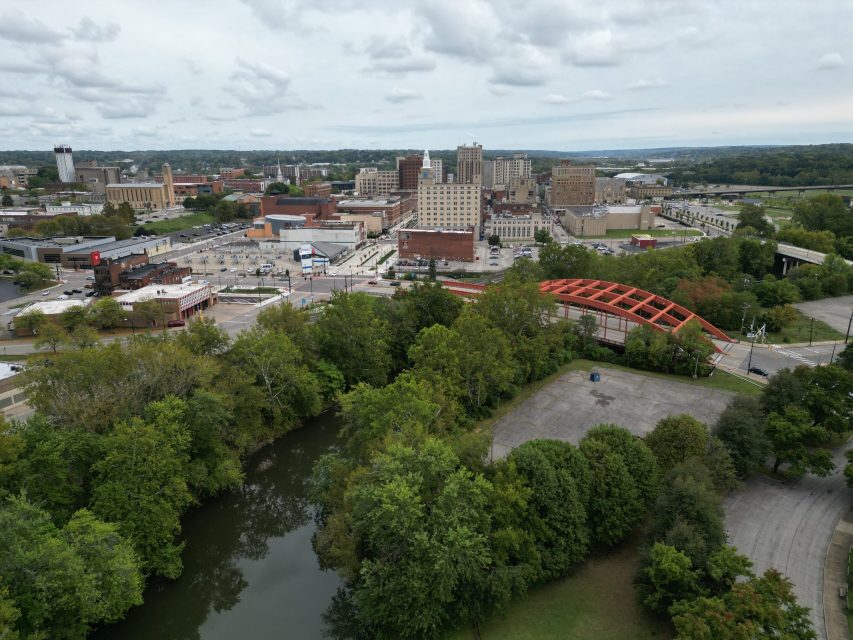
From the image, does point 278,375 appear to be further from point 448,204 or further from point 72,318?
point 448,204

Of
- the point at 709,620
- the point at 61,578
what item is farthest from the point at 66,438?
the point at 709,620

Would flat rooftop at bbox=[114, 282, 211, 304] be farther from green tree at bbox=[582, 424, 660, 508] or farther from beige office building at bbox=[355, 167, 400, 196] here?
beige office building at bbox=[355, 167, 400, 196]

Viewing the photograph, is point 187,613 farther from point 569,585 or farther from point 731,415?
point 731,415

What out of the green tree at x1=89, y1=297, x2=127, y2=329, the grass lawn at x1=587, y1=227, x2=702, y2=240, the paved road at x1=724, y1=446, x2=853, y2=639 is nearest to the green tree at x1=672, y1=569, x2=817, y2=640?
the paved road at x1=724, y1=446, x2=853, y2=639

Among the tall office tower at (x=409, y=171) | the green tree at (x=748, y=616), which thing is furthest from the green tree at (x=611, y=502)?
the tall office tower at (x=409, y=171)

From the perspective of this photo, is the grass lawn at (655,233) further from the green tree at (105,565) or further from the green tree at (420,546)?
the green tree at (105,565)

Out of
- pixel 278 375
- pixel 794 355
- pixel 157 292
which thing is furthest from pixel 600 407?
pixel 157 292
